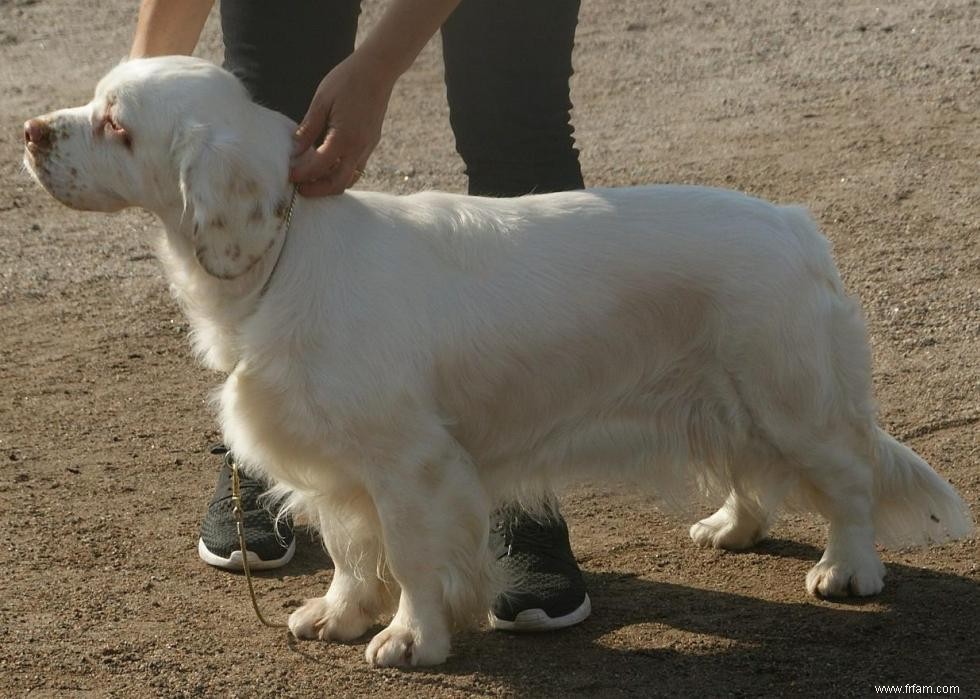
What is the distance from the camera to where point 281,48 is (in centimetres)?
431

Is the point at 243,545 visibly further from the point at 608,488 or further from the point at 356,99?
the point at 356,99

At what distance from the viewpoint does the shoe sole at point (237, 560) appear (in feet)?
14.7

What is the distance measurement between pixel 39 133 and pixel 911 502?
101 inches

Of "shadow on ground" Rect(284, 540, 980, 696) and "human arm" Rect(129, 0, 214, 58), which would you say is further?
"human arm" Rect(129, 0, 214, 58)

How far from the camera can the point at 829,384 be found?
12.8 feet

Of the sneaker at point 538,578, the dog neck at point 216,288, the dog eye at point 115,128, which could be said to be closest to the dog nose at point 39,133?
the dog eye at point 115,128

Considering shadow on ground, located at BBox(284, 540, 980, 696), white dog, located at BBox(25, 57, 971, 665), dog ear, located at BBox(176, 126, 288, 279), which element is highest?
dog ear, located at BBox(176, 126, 288, 279)

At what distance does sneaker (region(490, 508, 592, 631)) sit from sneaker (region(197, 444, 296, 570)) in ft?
2.36

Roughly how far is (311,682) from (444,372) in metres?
0.87

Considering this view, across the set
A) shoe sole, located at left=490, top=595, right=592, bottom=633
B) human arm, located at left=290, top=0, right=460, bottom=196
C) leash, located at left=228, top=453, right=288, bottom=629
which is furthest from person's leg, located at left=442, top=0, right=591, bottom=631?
leash, located at left=228, top=453, right=288, bottom=629

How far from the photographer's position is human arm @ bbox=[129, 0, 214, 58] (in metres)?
4.19

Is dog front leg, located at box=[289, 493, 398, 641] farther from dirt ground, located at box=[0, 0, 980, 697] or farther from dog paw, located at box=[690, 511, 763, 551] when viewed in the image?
dog paw, located at box=[690, 511, 763, 551]

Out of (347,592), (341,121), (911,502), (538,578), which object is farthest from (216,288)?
(911,502)

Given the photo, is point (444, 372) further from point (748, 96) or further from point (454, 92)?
point (748, 96)
